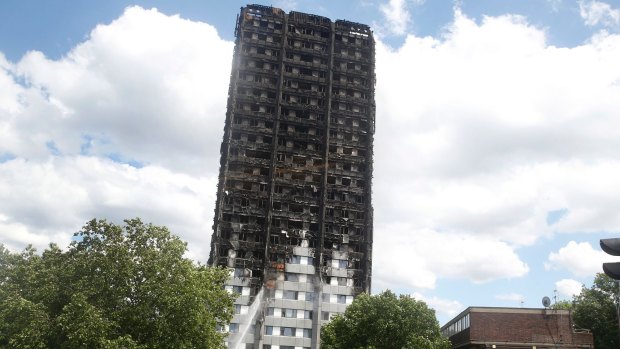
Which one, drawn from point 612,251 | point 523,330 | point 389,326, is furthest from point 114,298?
point 523,330

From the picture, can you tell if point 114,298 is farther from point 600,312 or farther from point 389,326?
point 600,312

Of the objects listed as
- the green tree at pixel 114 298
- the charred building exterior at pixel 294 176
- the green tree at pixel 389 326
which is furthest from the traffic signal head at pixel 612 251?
the charred building exterior at pixel 294 176

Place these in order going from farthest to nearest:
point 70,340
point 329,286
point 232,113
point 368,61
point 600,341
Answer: point 368,61 → point 232,113 → point 329,286 → point 600,341 → point 70,340

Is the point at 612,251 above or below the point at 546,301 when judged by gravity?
below

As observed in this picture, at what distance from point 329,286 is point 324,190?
1714 centimetres

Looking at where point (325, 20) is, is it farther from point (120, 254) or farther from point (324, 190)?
point (120, 254)

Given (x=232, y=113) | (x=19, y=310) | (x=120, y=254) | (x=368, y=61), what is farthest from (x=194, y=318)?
(x=368, y=61)

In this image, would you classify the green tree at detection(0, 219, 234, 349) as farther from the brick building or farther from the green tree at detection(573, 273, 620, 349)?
the green tree at detection(573, 273, 620, 349)

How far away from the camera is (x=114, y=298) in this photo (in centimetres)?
3806

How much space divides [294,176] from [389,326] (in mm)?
48463

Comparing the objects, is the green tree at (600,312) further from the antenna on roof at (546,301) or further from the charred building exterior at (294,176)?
the charred building exterior at (294,176)

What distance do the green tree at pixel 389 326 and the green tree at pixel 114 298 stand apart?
63.5ft

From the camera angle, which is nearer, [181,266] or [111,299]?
[111,299]

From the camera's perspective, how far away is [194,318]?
38.6 m
